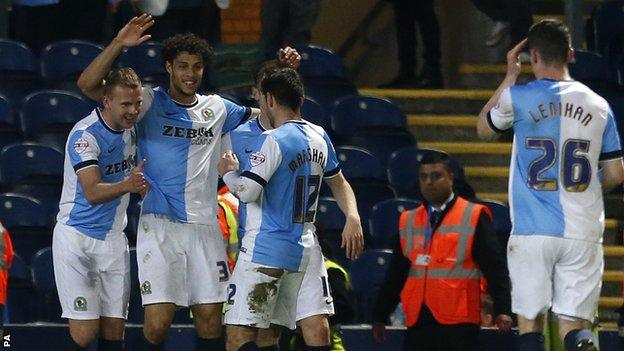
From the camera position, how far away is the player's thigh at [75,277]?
36.8 feet

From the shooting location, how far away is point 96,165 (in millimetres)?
10984

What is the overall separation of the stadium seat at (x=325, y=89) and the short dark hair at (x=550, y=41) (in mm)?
4905

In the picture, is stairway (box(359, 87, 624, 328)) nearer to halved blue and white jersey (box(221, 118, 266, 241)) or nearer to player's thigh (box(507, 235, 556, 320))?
halved blue and white jersey (box(221, 118, 266, 241))

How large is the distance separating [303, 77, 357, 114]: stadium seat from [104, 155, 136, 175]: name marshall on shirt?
151 inches

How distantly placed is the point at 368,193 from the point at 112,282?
10.5 ft

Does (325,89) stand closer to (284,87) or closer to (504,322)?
(504,322)

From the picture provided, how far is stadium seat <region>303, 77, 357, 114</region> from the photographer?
15000 millimetres

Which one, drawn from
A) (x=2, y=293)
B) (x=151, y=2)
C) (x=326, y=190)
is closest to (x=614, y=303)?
(x=326, y=190)

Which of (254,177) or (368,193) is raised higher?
(254,177)

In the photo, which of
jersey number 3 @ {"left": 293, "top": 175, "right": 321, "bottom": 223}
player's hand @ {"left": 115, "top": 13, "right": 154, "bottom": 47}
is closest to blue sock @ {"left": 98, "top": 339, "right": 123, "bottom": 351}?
jersey number 3 @ {"left": 293, "top": 175, "right": 321, "bottom": 223}

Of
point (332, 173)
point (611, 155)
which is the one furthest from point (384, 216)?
point (611, 155)

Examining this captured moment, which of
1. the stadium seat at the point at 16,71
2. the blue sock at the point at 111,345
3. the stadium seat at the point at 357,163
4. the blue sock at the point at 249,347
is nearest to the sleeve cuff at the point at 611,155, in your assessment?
the blue sock at the point at 249,347

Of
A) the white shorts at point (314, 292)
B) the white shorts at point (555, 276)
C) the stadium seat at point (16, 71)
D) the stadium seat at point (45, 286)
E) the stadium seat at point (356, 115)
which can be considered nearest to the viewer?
the white shorts at point (555, 276)

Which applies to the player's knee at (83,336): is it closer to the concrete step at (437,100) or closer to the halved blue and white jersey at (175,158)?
the halved blue and white jersey at (175,158)
